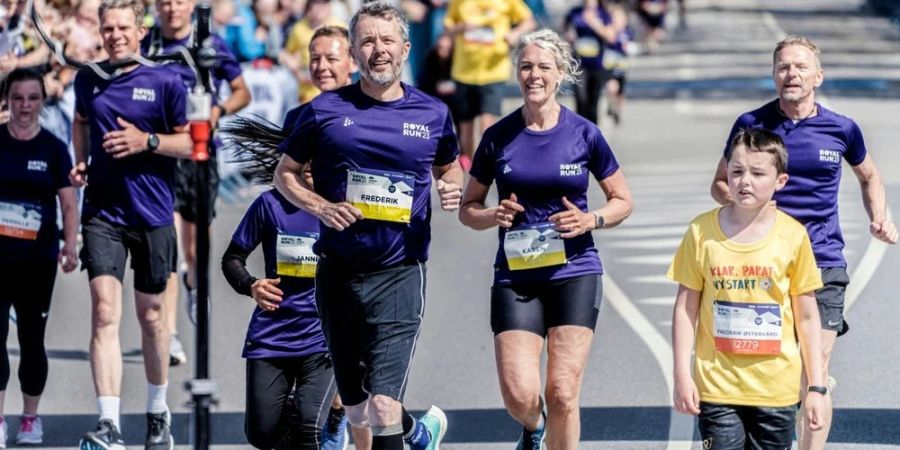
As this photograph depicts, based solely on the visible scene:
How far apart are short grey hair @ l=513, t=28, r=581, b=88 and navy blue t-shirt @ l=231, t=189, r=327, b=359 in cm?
111

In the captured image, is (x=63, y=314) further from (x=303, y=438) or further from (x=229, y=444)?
(x=303, y=438)

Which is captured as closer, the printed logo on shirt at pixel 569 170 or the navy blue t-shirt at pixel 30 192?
the printed logo on shirt at pixel 569 170

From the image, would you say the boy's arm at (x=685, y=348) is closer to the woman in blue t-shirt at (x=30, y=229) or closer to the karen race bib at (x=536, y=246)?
the karen race bib at (x=536, y=246)

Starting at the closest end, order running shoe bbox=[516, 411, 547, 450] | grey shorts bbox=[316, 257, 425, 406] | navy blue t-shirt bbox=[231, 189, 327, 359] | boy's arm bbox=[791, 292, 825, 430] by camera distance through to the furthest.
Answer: boy's arm bbox=[791, 292, 825, 430]
grey shorts bbox=[316, 257, 425, 406]
navy blue t-shirt bbox=[231, 189, 327, 359]
running shoe bbox=[516, 411, 547, 450]

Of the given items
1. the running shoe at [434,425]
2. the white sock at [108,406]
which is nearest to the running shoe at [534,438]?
the running shoe at [434,425]

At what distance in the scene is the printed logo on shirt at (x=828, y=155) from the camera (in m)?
7.98

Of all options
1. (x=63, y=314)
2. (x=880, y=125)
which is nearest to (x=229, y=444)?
(x=63, y=314)

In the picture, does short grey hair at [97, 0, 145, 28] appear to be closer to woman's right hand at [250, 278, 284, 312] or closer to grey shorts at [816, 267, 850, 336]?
woman's right hand at [250, 278, 284, 312]

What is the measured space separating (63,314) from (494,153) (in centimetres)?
615

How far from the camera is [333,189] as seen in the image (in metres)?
7.30

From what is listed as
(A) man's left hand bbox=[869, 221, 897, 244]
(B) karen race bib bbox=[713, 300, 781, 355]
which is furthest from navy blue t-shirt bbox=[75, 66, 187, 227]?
(B) karen race bib bbox=[713, 300, 781, 355]

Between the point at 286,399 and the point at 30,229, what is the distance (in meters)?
2.18

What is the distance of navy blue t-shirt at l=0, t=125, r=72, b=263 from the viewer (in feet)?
30.5

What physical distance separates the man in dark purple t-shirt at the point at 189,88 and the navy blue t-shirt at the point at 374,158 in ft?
7.95
